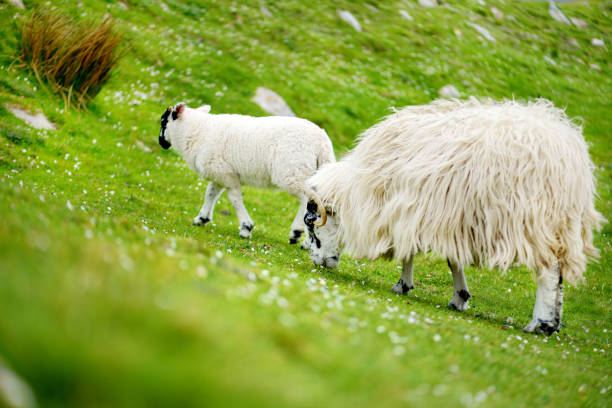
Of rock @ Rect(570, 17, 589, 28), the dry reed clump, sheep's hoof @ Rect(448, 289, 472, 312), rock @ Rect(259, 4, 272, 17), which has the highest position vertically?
the dry reed clump

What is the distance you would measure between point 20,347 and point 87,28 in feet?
47.9

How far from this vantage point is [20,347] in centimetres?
190

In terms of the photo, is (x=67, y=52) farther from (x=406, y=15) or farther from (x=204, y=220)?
(x=406, y=15)

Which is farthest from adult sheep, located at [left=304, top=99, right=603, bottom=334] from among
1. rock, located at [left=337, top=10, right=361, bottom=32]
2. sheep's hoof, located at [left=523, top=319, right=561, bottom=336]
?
rock, located at [left=337, top=10, right=361, bottom=32]

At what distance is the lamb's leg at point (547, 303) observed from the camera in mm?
7039

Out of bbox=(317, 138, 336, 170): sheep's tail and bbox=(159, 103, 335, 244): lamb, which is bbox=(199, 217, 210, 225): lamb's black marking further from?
bbox=(317, 138, 336, 170): sheep's tail

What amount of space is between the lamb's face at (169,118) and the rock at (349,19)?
24402 mm

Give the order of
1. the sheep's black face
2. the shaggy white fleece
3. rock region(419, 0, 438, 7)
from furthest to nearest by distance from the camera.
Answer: rock region(419, 0, 438, 7)
the sheep's black face
the shaggy white fleece

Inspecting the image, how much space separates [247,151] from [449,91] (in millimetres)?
22246

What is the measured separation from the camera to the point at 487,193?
691cm

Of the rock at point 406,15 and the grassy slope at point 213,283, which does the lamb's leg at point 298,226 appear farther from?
the rock at point 406,15

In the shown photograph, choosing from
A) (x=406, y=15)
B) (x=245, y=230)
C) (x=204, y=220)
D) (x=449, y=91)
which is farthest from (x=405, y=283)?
(x=406, y=15)

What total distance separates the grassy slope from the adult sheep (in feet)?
3.22

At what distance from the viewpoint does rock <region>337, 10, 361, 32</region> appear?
110 feet
